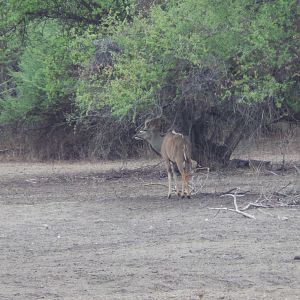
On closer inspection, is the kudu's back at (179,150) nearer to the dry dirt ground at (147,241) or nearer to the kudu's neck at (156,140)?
the dry dirt ground at (147,241)

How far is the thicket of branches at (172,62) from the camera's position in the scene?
18.3 metres

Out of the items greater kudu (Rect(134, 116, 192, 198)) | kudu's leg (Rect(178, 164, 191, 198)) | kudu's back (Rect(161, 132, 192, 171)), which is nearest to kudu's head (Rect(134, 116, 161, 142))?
greater kudu (Rect(134, 116, 192, 198))

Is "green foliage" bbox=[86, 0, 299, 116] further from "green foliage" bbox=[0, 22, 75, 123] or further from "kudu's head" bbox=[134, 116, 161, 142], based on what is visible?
"green foliage" bbox=[0, 22, 75, 123]

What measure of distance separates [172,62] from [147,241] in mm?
6982

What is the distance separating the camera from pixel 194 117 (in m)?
22.8

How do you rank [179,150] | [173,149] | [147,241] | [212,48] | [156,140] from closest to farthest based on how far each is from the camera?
1. [147,241]
2. [212,48]
3. [179,150]
4. [173,149]
5. [156,140]

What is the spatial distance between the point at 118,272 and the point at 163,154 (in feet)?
28.8

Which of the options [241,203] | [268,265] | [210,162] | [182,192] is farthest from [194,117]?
[268,265]

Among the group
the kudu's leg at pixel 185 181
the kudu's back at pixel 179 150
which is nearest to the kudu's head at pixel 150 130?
the kudu's back at pixel 179 150

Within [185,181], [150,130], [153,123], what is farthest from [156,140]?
[185,181]

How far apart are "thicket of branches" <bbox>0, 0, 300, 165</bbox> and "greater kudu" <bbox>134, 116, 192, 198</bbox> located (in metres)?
0.52

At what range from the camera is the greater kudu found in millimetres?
18984

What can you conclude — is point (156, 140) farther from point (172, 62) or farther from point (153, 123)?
point (172, 62)

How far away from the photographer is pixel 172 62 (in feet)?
65.8
